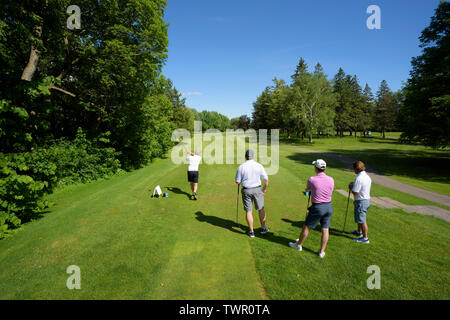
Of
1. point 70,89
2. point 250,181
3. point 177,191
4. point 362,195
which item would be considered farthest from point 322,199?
point 70,89

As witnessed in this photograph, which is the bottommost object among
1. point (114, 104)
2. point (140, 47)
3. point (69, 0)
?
point (114, 104)

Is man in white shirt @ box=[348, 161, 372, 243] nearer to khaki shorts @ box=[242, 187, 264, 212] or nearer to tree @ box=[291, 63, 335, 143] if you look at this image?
khaki shorts @ box=[242, 187, 264, 212]

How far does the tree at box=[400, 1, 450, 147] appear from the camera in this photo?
18.1 m

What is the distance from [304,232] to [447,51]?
82.4 feet

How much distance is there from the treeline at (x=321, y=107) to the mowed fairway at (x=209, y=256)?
42498 millimetres

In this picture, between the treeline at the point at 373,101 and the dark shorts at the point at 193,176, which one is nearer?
the dark shorts at the point at 193,176

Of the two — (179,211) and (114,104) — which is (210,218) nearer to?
(179,211)

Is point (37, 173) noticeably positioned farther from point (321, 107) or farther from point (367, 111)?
point (367, 111)

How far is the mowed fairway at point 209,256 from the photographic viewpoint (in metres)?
3.89

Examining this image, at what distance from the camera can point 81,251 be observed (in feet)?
17.3

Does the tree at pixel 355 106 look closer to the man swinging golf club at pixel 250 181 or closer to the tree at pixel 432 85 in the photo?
the tree at pixel 432 85

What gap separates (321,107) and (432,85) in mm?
28387

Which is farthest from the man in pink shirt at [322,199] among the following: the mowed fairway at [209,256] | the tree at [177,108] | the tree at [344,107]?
the tree at [344,107]
